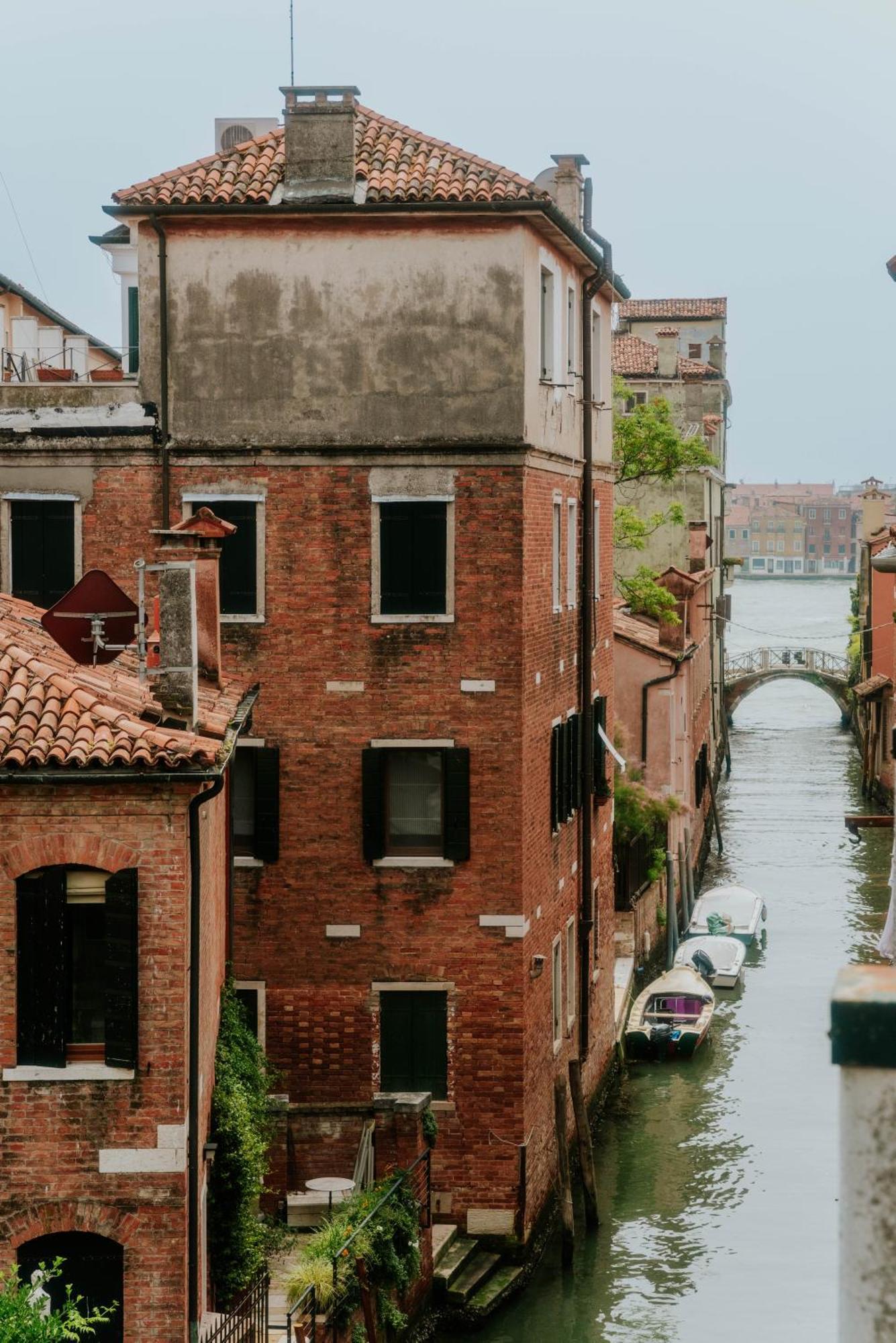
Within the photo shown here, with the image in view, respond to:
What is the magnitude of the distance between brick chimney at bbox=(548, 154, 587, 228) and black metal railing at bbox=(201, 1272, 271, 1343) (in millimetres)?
16402

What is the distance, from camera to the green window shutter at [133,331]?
23531 mm

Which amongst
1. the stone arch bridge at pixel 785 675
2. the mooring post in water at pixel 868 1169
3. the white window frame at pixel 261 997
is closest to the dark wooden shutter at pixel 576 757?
the white window frame at pixel 261 997

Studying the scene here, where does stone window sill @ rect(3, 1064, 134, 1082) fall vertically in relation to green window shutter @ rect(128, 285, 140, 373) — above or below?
below

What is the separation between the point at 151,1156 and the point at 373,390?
10007 mm

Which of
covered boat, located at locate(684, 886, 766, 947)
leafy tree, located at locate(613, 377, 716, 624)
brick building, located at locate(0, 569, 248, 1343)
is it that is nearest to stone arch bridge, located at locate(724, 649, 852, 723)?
covered boat, located at locate(684, 886, 766, 947)

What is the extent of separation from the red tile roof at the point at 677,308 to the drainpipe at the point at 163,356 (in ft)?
214

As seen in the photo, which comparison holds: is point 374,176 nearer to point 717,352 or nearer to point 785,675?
point 717,352

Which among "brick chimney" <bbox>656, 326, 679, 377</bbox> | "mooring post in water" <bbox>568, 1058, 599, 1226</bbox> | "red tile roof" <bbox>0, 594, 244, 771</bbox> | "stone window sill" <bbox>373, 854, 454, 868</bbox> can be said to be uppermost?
"brick chimney" <bbox>656, 326, 679, 377</bbox>

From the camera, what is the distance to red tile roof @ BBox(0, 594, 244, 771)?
14742 mm

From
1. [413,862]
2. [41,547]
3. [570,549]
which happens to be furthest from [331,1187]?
[570,549]

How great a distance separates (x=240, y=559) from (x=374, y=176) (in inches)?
182

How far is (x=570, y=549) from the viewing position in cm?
2609

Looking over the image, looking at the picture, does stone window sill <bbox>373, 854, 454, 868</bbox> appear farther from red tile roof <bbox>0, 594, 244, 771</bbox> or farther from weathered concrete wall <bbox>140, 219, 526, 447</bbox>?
red tile roof <bbox>0, 594, 244, 771</bbox>

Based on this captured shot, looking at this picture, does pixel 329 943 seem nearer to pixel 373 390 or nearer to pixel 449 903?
pixel 449 903
